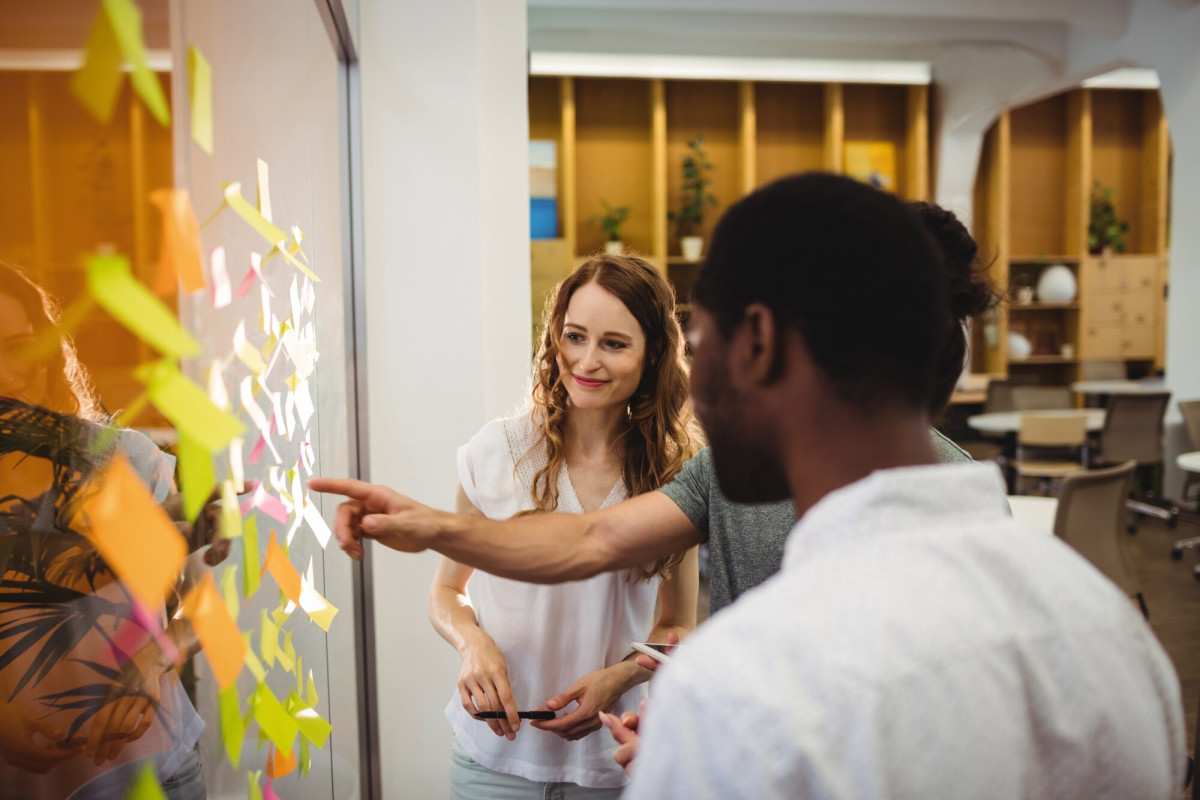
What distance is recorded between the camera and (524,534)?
1.23m

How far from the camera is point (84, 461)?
1.59 feet

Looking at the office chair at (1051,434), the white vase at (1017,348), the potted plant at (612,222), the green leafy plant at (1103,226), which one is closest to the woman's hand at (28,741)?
the office chair at (1051,434)

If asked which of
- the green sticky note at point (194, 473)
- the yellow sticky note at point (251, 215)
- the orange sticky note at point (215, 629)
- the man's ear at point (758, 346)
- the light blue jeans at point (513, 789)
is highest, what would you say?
the yellow sticky note at point (251, 215)

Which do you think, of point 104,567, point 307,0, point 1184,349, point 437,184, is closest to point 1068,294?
point 1184,349

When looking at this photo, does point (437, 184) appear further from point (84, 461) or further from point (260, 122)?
point (84, 461)

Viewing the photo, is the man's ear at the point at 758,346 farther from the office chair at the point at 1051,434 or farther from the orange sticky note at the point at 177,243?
the office chair at the point at 1051,434

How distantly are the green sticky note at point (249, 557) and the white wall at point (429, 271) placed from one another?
133 cm

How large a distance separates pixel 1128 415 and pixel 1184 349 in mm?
929

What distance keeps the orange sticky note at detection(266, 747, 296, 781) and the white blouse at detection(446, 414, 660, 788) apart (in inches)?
20.2

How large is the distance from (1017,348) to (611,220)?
4192mm

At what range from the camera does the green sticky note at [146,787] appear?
551mm

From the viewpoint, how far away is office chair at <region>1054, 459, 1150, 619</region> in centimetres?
343

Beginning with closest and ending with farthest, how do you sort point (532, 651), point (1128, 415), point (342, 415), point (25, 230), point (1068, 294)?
point (25, 230)
point (532, 651)
point (342, 415)
point (1128, 415)
point (1068, 294)

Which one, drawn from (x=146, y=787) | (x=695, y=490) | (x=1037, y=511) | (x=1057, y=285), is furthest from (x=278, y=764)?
(x=1057, y=285)
